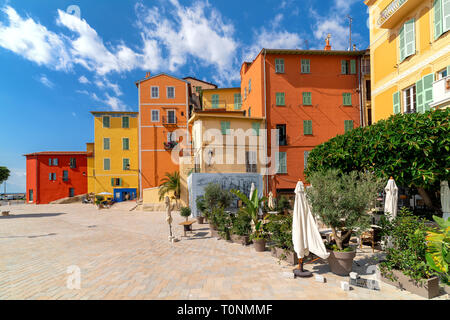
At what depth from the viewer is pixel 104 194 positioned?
3575cm

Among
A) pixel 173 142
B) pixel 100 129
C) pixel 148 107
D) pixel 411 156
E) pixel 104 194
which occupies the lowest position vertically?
pixel 104 194

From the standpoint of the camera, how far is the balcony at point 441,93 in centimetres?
1056

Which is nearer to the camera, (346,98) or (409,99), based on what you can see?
(409,99)

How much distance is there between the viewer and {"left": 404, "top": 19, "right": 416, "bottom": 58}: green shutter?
13.2m

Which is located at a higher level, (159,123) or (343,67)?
(343,67)

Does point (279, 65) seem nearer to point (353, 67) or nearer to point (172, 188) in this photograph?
point (353, 67)

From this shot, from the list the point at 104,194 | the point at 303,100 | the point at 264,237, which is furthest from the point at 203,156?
the point at 104,194

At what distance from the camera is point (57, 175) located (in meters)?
39.8

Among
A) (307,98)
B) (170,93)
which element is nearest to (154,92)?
(170,93)

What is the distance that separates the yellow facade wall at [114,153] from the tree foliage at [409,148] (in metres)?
32.1

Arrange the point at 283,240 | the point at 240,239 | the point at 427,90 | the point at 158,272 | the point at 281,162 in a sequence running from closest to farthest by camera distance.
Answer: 1. the point at 158,272
2. the point at 283,240
3. the point at 240,239
4. the point at 427,90
5. the point at 281,162

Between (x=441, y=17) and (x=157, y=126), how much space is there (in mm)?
29164

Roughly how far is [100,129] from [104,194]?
9945 millimetres
